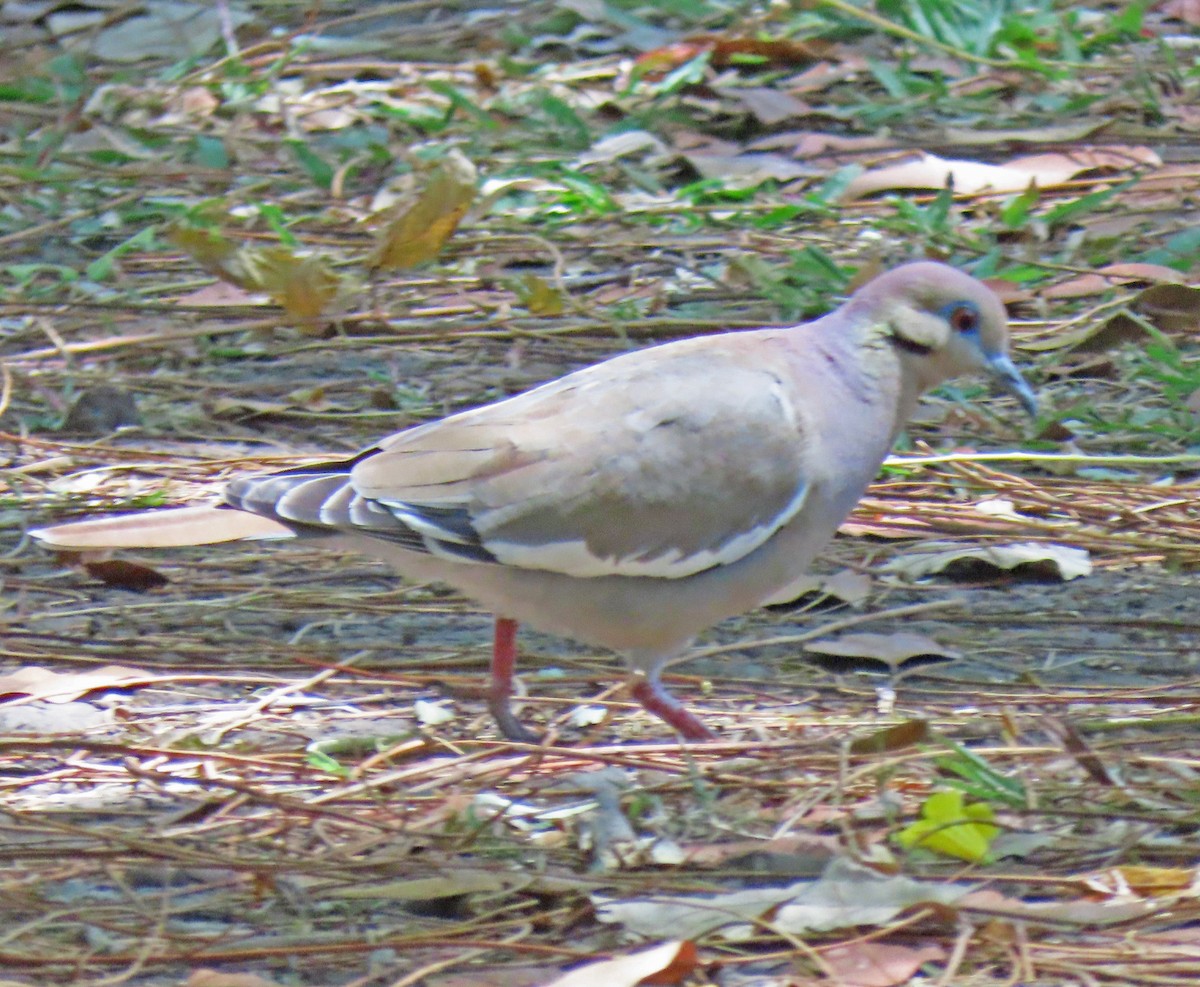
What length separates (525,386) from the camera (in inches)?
181

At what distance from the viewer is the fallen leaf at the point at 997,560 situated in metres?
3.71

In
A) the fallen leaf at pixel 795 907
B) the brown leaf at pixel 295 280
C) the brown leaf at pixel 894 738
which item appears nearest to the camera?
the fallen leaf at pixel 795 907

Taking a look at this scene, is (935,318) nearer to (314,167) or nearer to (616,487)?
(616,487)

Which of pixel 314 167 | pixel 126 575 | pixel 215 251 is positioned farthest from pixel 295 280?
pixel 126 575

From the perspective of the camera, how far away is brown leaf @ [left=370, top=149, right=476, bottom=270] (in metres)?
4.84

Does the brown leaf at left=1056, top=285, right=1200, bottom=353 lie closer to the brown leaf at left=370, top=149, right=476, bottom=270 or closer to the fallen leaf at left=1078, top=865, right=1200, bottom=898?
the brown leaf at left=370, top=149, right=476, bottom=270

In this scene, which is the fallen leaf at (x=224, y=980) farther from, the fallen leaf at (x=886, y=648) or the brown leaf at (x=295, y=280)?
the brown leaf at (x=295, y=280)

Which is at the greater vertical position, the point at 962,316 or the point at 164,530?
the point at 962,316

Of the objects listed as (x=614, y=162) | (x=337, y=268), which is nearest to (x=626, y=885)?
(x=337, y=268)

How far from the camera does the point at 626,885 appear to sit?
2.51 meters

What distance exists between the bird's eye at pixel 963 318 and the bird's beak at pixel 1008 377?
0.28 feet

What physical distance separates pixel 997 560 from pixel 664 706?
38.2 inches

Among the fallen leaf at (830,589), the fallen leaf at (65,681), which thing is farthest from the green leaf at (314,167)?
the fallen leaf at (65,681)

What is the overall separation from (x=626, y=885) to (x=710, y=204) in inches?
136
